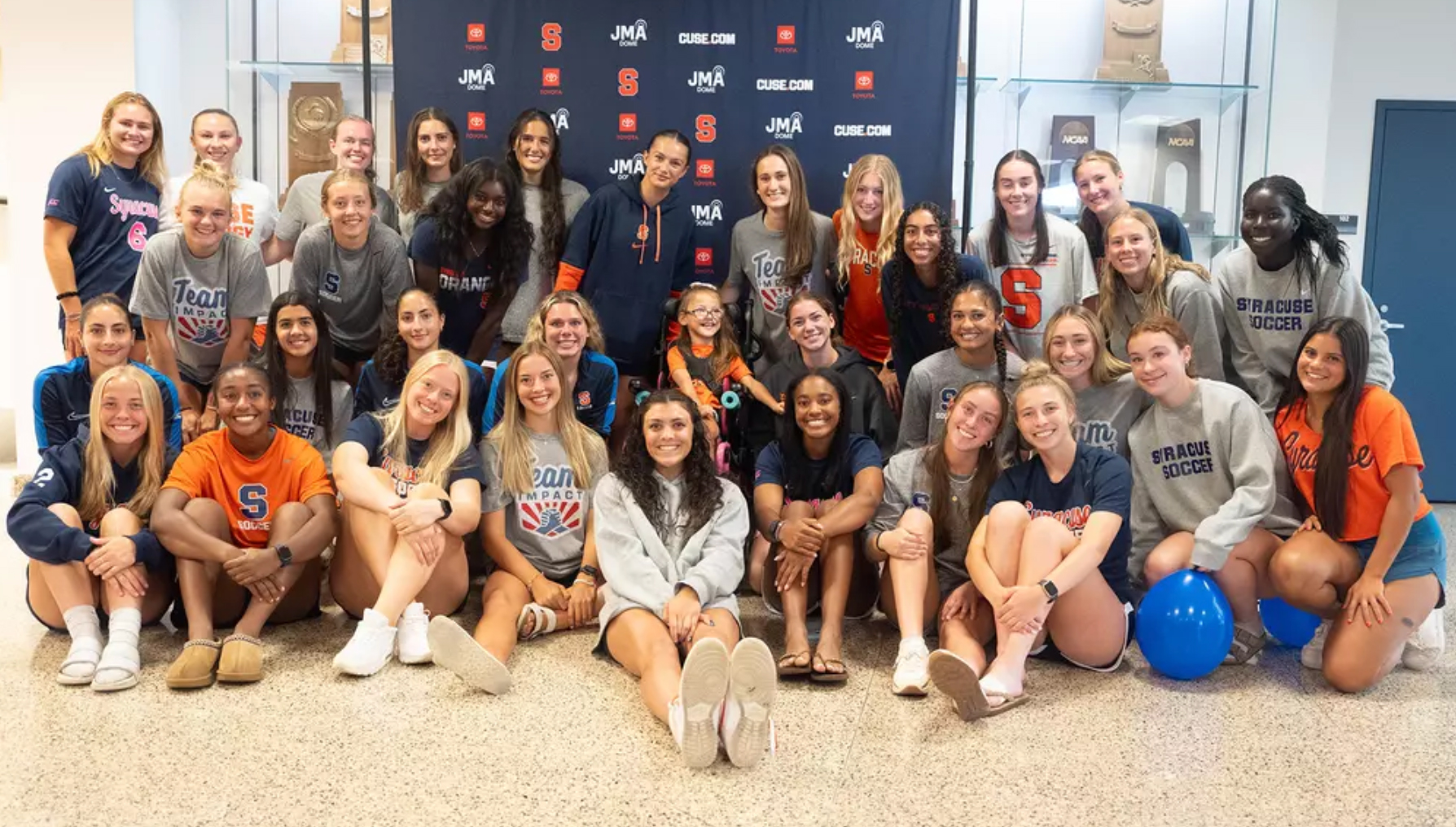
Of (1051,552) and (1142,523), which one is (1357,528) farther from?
(1051,552)

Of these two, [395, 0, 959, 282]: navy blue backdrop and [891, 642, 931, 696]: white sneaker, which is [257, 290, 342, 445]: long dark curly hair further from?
[891, 642, 931, 696]: white sneaker

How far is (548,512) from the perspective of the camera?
11.6 feet

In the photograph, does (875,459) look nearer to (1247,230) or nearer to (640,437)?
(640,437)

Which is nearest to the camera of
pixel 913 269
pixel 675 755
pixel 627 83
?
pixel 675 755

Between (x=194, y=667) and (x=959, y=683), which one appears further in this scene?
(x=194, y=667)

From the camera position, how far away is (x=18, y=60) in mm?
4984

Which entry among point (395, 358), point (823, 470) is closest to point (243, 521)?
point (395, 358)

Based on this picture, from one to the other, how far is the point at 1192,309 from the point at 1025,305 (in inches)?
23.1

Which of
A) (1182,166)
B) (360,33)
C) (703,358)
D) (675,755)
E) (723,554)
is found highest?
(360,33)

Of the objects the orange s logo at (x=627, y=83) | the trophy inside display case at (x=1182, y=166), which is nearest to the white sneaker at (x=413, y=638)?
the orange s logo at (x=627, y=83)

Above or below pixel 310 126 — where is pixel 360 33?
above

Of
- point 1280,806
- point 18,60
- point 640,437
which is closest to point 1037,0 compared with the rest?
point 640,437

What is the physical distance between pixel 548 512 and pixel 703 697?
1.21m

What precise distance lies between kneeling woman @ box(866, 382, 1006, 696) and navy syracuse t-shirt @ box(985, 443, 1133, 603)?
0.40 ft
